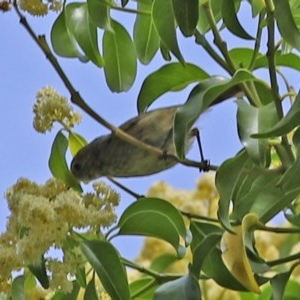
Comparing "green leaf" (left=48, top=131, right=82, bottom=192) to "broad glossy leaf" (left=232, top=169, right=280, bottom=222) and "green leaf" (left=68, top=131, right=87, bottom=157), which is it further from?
"broad glossy leaf" (left=232, top=169, right=280, bottom=222)

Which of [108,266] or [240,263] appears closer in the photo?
[240,263]

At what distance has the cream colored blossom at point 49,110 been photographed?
0.94 metres

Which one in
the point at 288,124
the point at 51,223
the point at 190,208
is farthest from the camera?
the point at 190,208

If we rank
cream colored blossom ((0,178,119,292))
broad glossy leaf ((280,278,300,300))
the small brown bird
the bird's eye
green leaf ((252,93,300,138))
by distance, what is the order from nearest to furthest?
green leaf ((252,93,300,138)) → cream colored blossom ((0,178,119,292)) → broad glossy leaf ((280,278,300,300)) → the small brown bird → the bird's eye

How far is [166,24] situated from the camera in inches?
34.3

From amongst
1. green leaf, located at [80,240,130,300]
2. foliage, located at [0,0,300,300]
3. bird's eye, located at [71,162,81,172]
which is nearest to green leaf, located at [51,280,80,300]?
foliage, located at [0,0,300,300]

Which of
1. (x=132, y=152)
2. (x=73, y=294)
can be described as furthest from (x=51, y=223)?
(x=132, y=152)

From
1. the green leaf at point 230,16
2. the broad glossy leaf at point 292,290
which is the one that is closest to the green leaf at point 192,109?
the green leaf at point 230,16

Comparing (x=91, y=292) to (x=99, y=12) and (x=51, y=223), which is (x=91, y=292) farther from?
(x=99, y=12)

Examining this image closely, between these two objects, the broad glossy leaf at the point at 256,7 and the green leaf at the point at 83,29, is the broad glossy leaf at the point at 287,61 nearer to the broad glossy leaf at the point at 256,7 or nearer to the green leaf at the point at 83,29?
the broad glossy leaf at the point at 256,7

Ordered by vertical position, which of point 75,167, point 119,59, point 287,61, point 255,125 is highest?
point 75,167

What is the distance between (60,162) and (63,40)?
0.15m

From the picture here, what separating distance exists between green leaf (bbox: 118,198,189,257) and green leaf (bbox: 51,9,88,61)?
23 centimetres

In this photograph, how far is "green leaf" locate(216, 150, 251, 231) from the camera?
2.51ft
